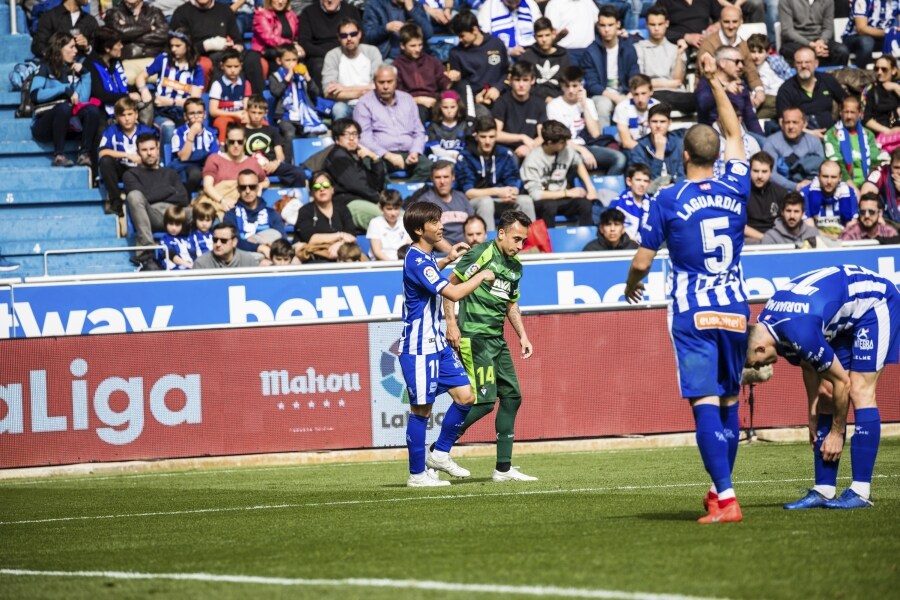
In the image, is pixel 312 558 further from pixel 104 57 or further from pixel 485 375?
pixel 104 57

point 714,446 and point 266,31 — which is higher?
point 266,31

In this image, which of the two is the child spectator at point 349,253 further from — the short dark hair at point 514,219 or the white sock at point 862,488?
the white sock at point 862,488

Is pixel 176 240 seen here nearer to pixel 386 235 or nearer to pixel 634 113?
pixel 386 235

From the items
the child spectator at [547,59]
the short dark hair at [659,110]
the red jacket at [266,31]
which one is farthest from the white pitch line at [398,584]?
the child spectator at [547,59]

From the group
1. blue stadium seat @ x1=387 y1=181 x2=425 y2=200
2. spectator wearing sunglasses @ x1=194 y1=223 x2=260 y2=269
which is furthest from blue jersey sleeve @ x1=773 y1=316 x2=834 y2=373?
blue stadium seat @ x1=387 y1=181 x2=425 y2=200

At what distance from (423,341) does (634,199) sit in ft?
26.3

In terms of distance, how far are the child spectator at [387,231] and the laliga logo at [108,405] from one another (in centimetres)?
352

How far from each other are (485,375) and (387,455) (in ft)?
12.0

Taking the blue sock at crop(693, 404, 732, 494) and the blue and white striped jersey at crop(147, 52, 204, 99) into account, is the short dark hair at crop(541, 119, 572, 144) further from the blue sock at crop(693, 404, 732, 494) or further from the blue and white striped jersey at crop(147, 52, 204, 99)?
the blue sock at crop(693, 404, 732, 494)

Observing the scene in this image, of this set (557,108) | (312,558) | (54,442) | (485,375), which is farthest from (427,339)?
(557,108)

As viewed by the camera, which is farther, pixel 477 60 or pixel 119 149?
pixel 477 60

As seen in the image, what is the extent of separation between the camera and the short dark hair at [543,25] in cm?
2014

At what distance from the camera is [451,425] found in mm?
11367

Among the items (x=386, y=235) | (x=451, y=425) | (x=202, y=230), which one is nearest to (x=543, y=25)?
(x=386, y=235)
